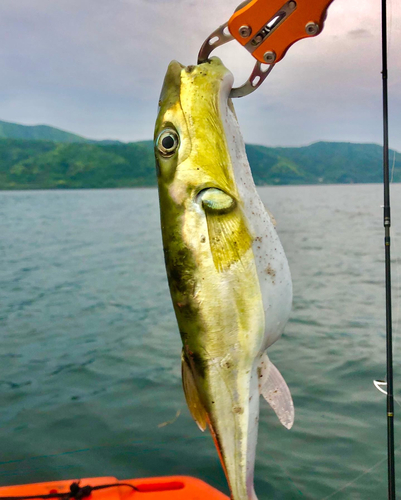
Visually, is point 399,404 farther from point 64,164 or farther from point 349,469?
point 64,164

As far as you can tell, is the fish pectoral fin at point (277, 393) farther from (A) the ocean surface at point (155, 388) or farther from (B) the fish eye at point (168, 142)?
(A) the ocean surface at point (155, 388)

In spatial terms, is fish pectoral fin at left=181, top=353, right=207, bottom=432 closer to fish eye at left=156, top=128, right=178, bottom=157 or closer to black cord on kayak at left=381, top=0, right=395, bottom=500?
fish eye at left=156, top=128, right=178, bottom=157

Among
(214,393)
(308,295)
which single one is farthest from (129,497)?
(308,295)

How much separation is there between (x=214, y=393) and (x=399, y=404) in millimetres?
6391

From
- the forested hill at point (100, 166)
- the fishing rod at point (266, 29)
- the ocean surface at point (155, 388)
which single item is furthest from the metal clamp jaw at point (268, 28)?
the forested hill at point (100, 166)

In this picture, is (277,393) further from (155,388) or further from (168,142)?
(155,388)

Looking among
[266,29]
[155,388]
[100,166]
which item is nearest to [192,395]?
[266,29]

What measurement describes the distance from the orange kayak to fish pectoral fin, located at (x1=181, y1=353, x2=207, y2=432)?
241cm

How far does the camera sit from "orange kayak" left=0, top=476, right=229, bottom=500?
4289 millimetres

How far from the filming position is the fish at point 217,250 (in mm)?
2055

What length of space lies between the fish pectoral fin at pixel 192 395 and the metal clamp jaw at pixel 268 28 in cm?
132

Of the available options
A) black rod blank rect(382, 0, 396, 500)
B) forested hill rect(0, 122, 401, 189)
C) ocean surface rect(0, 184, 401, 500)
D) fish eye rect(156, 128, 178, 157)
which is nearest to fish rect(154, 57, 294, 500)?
fish eye rect(156, 128, 178, 157)

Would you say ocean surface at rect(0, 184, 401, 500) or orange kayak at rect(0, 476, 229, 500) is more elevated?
orange kayak at rect(0, 476, 229, 500)

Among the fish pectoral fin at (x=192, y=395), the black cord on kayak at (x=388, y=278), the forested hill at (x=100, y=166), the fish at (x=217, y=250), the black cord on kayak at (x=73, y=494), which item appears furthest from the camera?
the forested hill at (x=100, y=166)
